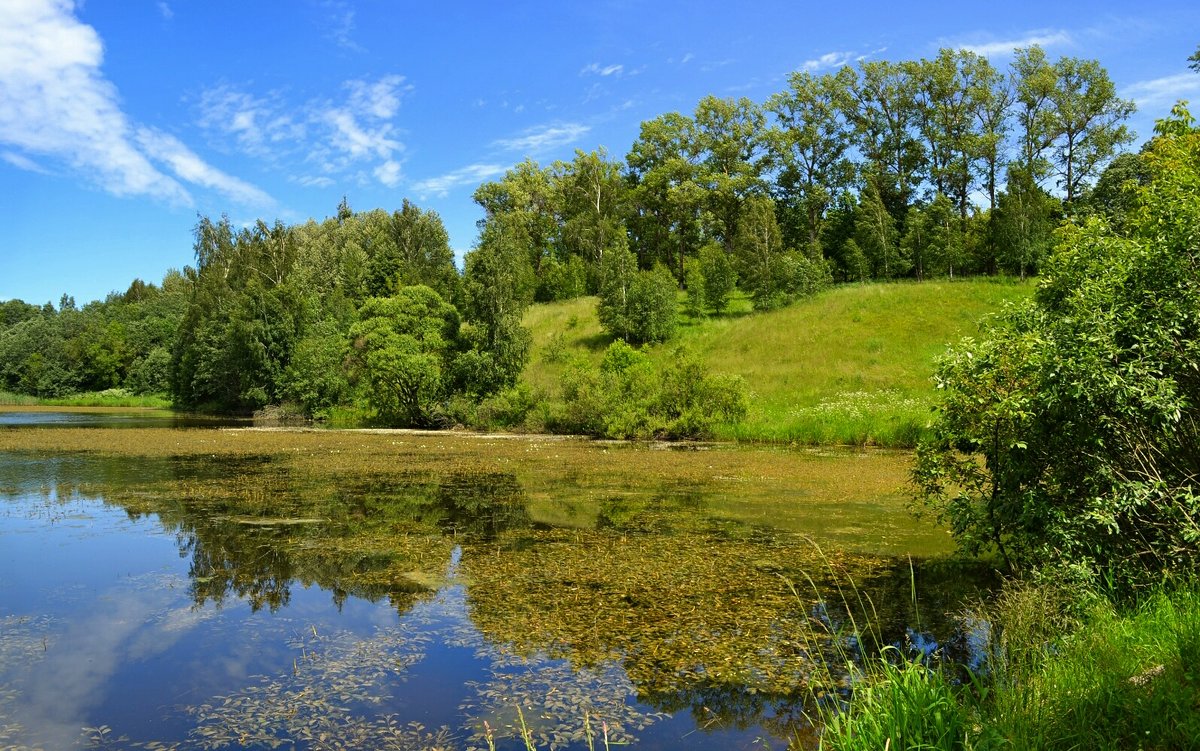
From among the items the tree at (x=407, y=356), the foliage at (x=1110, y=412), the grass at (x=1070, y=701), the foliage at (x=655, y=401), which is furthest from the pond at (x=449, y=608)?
the tree at (x=407, y=356)

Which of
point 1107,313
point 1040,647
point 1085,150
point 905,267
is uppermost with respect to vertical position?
point 1085,150

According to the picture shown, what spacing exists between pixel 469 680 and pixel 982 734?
4653 millimetres

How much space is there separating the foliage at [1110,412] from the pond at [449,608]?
1.86 metres

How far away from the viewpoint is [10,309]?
4990 inches

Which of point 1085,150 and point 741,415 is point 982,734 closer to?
point 741,415

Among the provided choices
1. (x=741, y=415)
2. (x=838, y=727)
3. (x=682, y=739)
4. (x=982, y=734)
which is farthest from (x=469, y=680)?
(x=741, y=415)

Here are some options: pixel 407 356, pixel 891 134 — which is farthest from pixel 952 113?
pixel 407 356

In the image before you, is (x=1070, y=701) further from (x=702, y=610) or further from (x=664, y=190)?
(x=664, y=190)

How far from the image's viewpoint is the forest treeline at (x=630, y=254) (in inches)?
1690

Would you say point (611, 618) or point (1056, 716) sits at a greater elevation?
point (1056, 716)

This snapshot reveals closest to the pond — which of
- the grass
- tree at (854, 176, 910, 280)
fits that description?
the grass

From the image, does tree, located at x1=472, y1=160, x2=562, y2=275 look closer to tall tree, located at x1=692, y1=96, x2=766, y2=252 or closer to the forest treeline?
the forest treeline

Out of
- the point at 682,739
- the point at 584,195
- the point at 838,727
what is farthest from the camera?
Answer: the point at 584,195

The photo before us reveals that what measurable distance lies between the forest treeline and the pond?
17.6 meters
